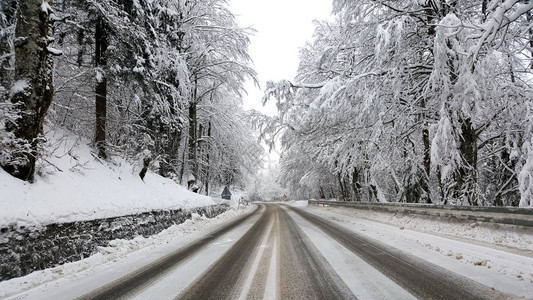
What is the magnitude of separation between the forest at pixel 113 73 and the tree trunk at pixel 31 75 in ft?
0.05

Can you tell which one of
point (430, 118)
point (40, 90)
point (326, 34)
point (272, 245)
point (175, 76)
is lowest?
point (272, 245)

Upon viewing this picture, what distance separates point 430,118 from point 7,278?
38.3 feet

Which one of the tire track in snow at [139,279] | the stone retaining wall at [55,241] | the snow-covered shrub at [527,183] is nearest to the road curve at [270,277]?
the tire track in snow at [139,279]

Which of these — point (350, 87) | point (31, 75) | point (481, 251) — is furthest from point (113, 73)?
point (481, 251)

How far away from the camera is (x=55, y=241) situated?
183 inches

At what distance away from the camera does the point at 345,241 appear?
22.0ft

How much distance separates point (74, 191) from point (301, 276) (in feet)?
16.1

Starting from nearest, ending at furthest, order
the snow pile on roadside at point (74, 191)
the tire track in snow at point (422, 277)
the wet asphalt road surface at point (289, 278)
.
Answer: the tire track in snow at point (422, 277)
the wet asphalt road surface at point (289, 278)
the snow pile on roadside at point (74, 191)

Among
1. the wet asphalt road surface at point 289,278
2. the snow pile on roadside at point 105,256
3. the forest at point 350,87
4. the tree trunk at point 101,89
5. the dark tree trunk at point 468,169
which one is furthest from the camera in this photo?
the tree trunk at point 101,89

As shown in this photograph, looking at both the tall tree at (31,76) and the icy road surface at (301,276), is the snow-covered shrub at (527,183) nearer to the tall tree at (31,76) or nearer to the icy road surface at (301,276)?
the icy road surface at (301,276)

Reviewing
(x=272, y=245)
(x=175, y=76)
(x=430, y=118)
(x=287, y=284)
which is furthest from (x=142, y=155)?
(x=430, y=118)

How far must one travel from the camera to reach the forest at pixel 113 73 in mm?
5324

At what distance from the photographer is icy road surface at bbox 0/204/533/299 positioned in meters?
3.22

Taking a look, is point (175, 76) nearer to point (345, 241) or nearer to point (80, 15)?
point (80, 15)
